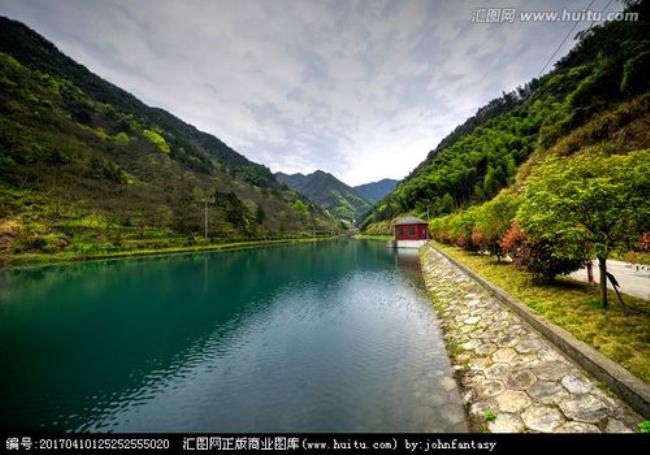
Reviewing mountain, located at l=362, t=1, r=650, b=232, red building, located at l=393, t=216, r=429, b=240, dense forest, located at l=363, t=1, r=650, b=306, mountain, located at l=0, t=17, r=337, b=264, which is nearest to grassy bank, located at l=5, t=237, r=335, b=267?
mountain, located at l=0, t=17, r=337, b=264

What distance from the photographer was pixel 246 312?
15680 millimetres

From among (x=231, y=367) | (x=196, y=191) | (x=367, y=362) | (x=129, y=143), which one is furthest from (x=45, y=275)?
(x=129, y=143)

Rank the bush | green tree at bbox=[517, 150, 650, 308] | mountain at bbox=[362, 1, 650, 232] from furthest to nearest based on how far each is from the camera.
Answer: mountain at bbox=[362, 1, 650, 232], the bush, green tree at bbox=[517, 150, 650, 308]

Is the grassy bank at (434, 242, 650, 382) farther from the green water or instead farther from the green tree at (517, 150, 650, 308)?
the green water

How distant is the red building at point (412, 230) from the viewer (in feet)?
190

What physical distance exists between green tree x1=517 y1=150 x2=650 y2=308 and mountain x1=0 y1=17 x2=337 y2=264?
51.2 meters

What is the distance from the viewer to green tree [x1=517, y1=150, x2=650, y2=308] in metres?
6.72

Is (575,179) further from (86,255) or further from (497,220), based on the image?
(86,255)

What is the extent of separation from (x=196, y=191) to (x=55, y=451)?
84.3 metres

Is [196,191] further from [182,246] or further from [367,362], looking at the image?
[367,362]

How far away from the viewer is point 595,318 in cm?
728

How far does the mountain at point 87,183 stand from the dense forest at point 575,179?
50.4 metres

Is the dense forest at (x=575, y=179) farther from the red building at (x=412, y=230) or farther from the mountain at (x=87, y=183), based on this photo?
the mountain at (x=87, y=183)

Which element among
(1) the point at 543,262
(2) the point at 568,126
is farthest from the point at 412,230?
(1) the point at 543,262
